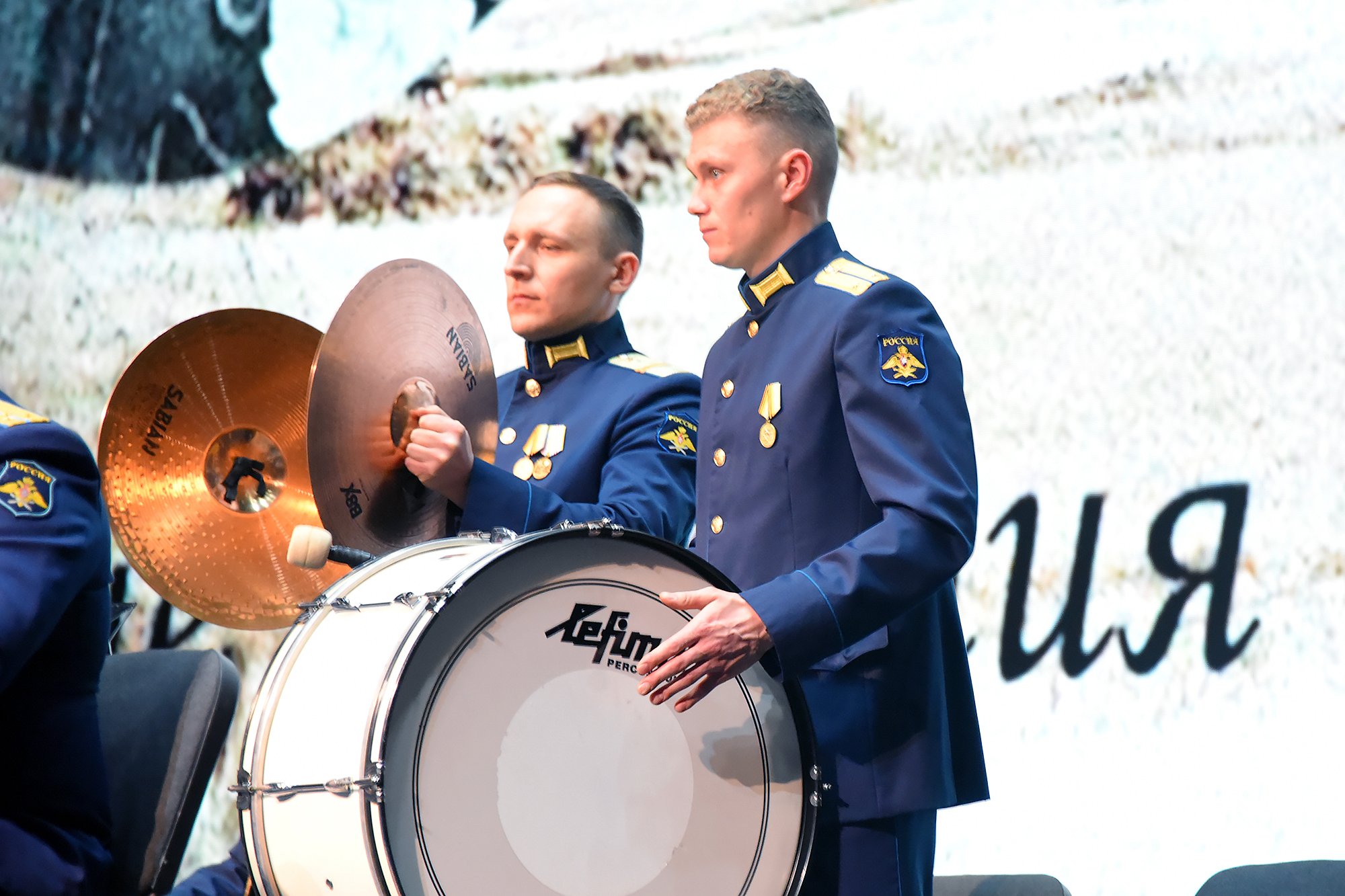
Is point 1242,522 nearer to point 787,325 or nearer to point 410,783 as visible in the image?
point 787,325

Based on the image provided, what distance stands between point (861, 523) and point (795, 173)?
523 mm

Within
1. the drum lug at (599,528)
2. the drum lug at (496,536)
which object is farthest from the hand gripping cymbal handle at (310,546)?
the drum lug at (599,528)

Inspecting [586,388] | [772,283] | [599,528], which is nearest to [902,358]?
[772,283]

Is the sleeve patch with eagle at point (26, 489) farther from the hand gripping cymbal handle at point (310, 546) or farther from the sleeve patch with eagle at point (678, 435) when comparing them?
the sleeve patch with eagle at point (678, 435)

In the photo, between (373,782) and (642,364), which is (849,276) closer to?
(642,364)

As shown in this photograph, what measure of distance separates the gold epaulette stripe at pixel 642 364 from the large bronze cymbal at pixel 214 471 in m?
0.57

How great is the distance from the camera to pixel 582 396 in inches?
96.3

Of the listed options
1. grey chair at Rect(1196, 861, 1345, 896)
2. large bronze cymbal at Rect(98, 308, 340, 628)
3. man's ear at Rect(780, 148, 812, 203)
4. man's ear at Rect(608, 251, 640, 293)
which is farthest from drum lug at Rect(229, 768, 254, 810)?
grey chair at Rect(1196, 861, 1345, 896)

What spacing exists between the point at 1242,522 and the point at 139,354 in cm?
230

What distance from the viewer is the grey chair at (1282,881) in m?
2.03

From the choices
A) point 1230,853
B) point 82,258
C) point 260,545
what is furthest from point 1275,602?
point 82,258

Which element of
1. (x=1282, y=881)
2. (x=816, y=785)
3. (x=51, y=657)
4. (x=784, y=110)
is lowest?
(x=1282, y=881)

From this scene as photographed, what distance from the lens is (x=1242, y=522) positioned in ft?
9.86

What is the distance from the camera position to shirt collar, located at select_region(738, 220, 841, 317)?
192 centimetres
